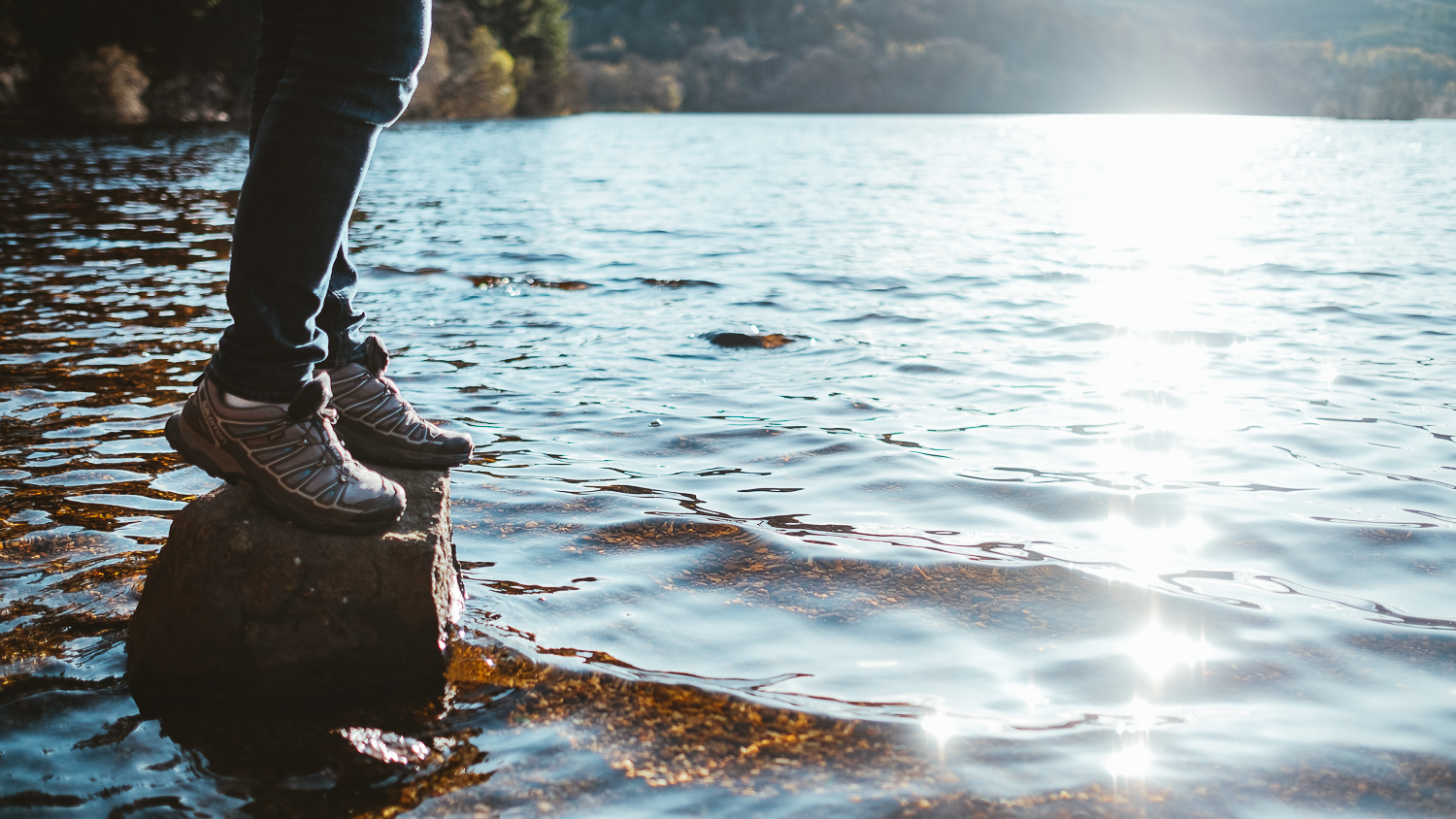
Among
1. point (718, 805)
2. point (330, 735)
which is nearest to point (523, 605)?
point (330, 735)

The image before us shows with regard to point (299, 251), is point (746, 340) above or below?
below

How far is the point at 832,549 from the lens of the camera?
3035mm

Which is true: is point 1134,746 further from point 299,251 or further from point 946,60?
point 946,60

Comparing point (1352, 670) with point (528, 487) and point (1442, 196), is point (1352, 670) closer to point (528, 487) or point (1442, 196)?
point (528, 487)

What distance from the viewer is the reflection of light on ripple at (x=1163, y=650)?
233 cm

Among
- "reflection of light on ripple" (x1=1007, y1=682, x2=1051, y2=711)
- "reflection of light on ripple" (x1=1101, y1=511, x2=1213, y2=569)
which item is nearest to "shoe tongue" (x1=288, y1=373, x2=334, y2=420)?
"reflection of light on ripple" (x1=1007, y1=682, x2=1051, y2=711)

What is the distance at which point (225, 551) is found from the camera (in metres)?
2.14

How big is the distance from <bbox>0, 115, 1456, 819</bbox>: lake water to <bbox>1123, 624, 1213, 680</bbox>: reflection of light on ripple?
0.04 ft

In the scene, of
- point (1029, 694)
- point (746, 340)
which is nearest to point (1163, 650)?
point (1029, 694)

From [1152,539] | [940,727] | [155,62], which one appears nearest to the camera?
[940,727]

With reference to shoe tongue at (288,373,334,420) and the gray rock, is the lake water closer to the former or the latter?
the gray rock

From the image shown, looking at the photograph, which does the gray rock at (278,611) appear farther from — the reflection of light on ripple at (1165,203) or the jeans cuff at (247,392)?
the reflection of light on ripple at (1165,203)

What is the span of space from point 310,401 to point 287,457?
4.9 inches

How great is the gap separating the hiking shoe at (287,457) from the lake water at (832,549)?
0.41 meters
